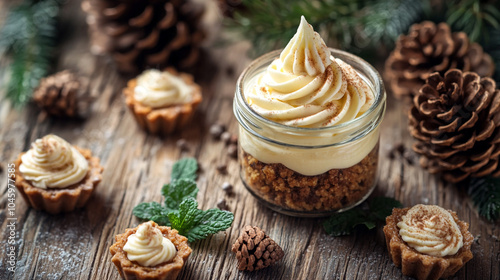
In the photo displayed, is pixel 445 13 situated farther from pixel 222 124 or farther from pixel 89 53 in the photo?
pixel 89 53

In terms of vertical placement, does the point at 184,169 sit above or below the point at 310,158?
below

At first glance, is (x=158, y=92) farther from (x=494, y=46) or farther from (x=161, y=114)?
(x=494, y=46)

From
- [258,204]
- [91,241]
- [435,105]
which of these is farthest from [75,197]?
[435,105]

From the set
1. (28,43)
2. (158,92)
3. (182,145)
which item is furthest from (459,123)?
(28,43)

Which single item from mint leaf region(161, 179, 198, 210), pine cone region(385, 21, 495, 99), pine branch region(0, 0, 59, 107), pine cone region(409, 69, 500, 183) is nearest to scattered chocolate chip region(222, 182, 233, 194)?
mint leaf region(161, 179, 198, 210)

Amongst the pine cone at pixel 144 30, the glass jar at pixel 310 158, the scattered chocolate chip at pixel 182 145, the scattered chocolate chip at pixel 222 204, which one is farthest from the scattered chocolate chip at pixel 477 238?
the pine cone at pixel 144 30
